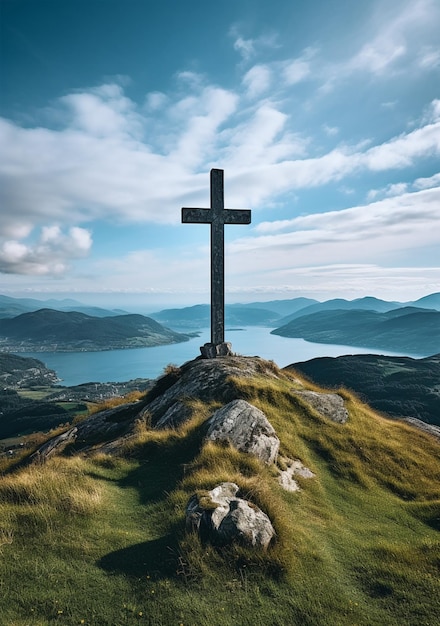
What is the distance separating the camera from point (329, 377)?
187500 mm

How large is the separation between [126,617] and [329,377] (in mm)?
194648

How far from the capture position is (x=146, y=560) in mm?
6039

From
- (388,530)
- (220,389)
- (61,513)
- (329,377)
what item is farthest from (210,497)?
(329,377)

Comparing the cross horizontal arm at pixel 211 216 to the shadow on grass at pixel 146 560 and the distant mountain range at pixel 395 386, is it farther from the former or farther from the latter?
the distant mountain range at pixel 395 386

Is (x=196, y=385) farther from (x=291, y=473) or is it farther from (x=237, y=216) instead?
(x=237, y=216)

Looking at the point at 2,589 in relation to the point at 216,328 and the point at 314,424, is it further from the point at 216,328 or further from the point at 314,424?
the point at 216,328

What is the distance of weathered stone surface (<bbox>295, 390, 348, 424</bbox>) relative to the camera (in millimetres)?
14407

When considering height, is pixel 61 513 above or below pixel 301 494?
above

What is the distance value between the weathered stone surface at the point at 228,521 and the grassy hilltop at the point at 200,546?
198 mm

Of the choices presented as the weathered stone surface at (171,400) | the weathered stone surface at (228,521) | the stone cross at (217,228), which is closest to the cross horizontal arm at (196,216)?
the stone cross at (217,228)

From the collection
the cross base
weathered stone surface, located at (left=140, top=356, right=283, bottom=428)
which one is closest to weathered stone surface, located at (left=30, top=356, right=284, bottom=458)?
weathered stone surface, located at (left=140, top=356, right=283, bottom=428)

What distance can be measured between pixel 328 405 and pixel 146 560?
35.3 feet

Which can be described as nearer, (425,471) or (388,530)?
(388,530)

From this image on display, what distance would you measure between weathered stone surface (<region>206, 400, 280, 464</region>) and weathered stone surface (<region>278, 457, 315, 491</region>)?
1.59 feet
